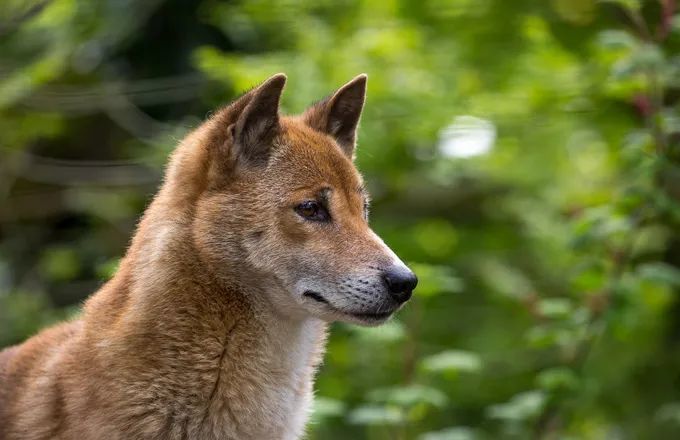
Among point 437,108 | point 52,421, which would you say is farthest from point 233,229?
point 437,108

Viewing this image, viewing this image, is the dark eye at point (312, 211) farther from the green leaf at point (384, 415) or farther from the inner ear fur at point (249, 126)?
the green leaf at point (384, 415)

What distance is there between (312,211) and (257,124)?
0.42m

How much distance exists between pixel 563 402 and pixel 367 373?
233cm

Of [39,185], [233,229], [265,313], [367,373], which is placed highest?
[233,229]

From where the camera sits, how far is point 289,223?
419cm

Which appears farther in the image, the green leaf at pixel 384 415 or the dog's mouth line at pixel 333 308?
the green leaf at pixel 384 415

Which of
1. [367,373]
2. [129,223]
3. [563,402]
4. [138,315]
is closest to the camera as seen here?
[138,315]

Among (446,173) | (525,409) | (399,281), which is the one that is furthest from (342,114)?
(446,173)

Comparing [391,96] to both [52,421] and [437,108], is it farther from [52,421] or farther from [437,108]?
[52,421]

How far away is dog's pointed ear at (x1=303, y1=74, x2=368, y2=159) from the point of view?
4.76 metres

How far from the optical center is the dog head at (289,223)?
4090 mm

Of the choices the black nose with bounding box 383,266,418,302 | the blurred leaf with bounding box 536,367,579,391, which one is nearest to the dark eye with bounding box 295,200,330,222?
the black nose with bounding box 383,266,418,302

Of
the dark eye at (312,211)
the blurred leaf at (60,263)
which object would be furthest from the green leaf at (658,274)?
the blurred leaf at (60,263)

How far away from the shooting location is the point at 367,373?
316 inches
